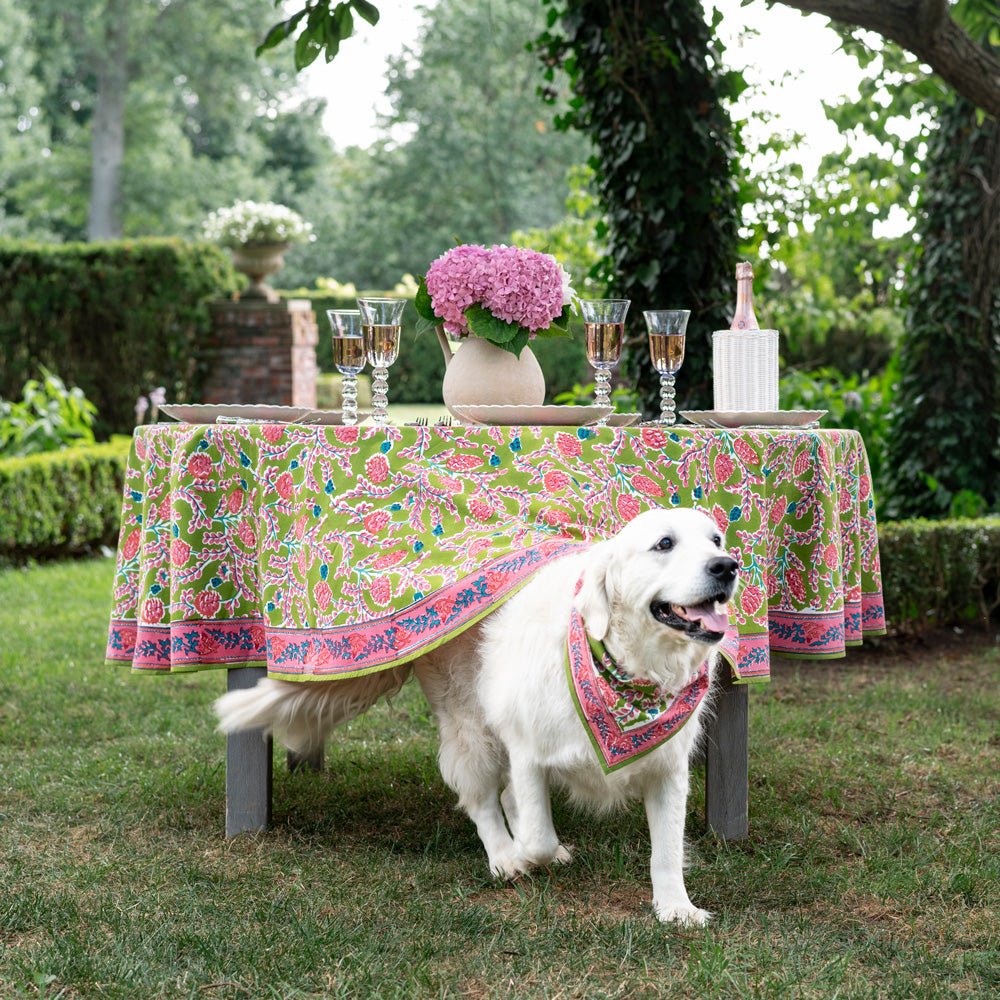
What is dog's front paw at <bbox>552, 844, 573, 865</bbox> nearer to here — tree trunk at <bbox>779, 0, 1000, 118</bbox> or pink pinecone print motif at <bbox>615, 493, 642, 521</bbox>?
pink pinecone print motif at <bbox>615, 493, 642, 521</bbox>

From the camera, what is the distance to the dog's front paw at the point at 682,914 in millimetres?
2887

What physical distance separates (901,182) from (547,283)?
5.39m

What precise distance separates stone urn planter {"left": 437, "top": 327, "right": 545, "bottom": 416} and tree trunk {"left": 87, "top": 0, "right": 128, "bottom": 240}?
27693 mm

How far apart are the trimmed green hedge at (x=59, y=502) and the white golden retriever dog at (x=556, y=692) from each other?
555 centimetres

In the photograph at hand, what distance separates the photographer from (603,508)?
339cm

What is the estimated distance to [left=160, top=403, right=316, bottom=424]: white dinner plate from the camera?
3.54m

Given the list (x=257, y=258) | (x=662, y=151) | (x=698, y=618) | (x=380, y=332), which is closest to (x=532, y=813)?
(x=698, y=618)

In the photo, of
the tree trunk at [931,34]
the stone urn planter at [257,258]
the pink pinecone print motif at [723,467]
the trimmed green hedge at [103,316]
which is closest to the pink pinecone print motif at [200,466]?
the pink pinecone print motif at [723,467]

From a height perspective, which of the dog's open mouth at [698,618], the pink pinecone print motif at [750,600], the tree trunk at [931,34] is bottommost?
the pink pinecone print motif at [750,600]

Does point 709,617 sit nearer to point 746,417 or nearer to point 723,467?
point 723,467

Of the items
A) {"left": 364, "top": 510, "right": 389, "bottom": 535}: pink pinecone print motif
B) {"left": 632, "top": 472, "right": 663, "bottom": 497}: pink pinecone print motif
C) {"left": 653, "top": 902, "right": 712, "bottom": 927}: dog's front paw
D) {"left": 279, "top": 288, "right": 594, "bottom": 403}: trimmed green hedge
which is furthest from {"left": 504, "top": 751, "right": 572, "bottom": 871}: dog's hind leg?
{"left": 279, "top": 288, "right": 594, "bottom": 403}: trimmed green hedge

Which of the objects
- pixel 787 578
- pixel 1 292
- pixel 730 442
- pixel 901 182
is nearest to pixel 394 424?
pixel 730 442

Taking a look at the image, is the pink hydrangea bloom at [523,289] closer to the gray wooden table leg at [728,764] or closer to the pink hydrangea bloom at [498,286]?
the pink hydrangea bloom at [498,286]

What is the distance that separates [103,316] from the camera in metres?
12.1
